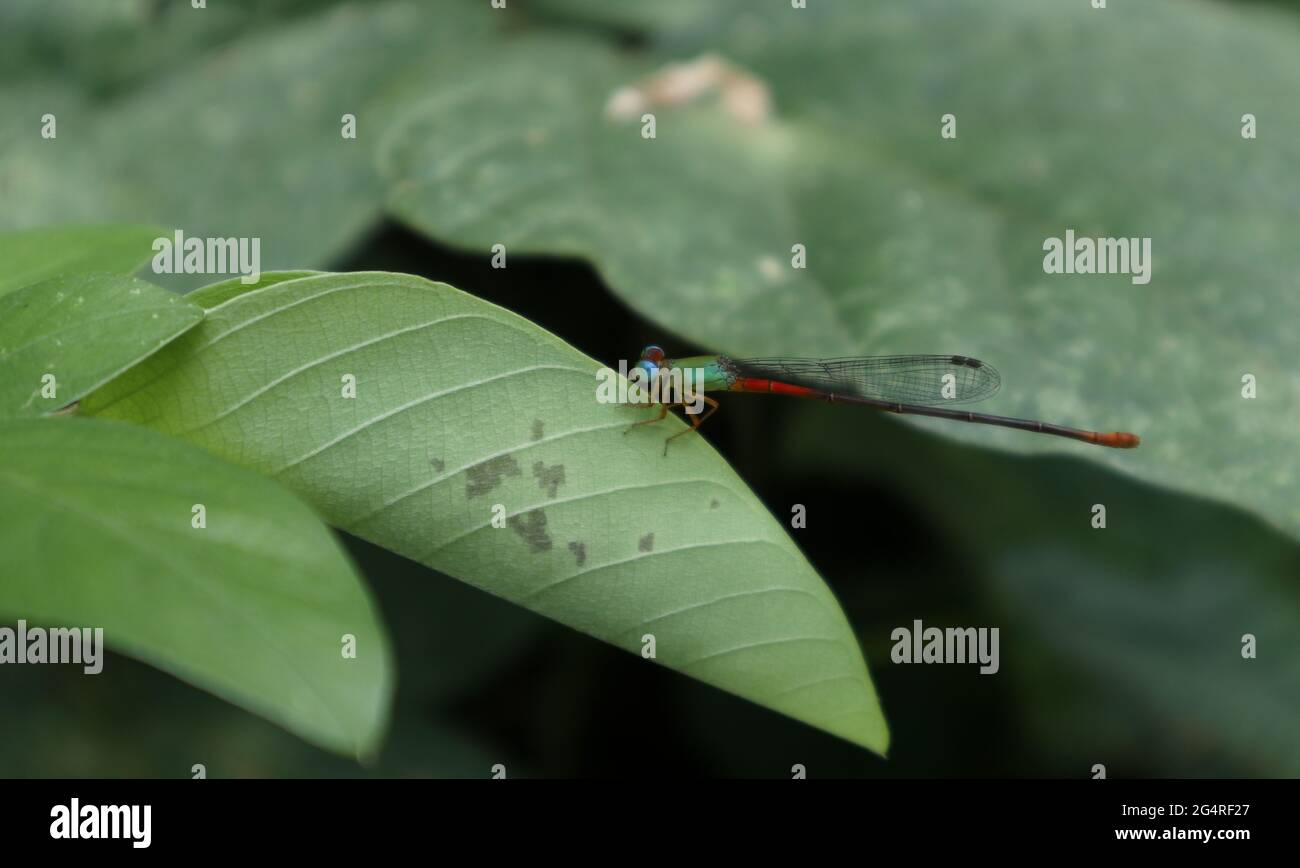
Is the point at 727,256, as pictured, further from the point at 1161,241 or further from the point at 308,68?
the point at 308,68

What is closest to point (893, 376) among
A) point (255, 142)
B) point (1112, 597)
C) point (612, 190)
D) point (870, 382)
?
point (870, 382)

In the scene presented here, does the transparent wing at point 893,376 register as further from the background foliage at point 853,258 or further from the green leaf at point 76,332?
the green leaf at point 76,332

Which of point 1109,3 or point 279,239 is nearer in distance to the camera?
point 279,239

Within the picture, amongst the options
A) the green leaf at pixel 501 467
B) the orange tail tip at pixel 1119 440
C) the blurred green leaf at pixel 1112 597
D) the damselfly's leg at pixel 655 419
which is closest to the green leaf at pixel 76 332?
the green leaf at pixel 501 467

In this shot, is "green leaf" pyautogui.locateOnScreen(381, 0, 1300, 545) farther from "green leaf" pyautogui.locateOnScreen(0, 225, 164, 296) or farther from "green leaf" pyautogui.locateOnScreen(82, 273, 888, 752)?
"green leaf" pyautogui.locateOnScreen(0, 225, 164, 296)

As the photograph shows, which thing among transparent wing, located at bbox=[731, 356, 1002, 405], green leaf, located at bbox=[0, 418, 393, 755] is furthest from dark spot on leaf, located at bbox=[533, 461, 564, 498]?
transparent wing, located at bbox=[731, 356, 1002, 405]

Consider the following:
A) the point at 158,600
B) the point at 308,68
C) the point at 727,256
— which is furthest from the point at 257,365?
the point at 308,68
